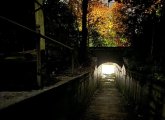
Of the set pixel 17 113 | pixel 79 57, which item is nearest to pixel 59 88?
pixel 17 113

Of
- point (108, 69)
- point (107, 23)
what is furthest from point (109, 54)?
point (108, 69)

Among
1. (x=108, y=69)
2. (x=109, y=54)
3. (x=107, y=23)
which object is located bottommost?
(x=108, y=69)

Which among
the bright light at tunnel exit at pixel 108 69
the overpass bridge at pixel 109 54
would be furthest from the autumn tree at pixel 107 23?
the overpass bridge at pixel 109 54

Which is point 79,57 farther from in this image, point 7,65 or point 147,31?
point 7,65

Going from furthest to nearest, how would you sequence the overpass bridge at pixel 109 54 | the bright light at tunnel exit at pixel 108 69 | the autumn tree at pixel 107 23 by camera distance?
1. the bright light at tunnel exit at pixel 108 69
2. the autumn tree at pixel 107 23
3. the overpass bridge at pixel 109 54

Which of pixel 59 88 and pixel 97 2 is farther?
pixel 97 2

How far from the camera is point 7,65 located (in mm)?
5840

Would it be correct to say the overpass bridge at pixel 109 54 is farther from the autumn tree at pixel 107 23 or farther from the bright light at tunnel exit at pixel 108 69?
the bright light at tunnel exit at pixel 108 69

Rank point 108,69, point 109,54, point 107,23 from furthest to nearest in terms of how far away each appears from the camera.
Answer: point 108,69, point 107,23, point 109,54

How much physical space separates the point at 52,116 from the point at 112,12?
43052 millimetres

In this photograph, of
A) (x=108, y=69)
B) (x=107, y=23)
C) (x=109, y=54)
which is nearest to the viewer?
(x=109, y=54)

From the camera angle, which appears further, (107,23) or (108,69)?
(108,69)

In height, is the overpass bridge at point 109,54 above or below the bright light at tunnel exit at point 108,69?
above

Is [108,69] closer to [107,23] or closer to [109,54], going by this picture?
[107,23]
